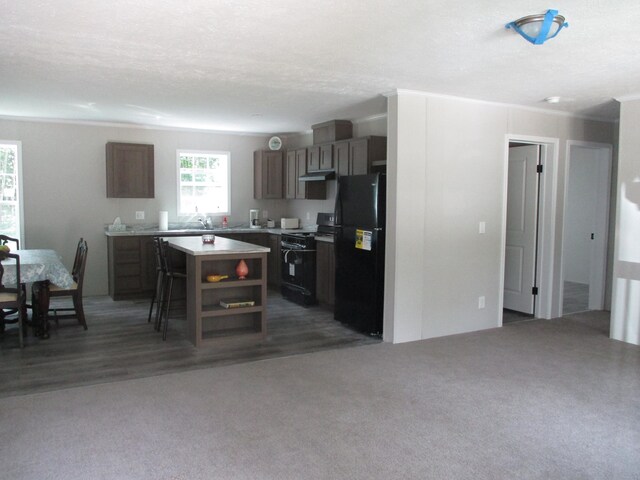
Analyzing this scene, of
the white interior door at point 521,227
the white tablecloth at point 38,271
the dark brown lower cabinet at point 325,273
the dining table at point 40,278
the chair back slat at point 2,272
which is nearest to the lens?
the chair back slat at point 2,272

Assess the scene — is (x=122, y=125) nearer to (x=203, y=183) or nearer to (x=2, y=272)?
(x=203, y=183)

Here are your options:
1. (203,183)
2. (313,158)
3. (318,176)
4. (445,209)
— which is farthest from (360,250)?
(203,183)

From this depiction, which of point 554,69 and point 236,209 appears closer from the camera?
point 554,69

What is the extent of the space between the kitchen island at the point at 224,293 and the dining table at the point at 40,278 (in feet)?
3.53

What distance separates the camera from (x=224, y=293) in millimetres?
5008

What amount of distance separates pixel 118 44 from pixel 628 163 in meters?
4.62

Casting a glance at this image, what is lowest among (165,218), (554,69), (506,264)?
(506,264)

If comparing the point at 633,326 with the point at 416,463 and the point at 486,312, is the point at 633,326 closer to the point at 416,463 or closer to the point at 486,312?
the point at 486,312

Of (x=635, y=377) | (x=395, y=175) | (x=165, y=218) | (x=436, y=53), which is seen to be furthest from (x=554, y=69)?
(x=165, y=218)

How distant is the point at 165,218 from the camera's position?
722 cm

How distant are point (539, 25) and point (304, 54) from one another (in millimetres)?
1541

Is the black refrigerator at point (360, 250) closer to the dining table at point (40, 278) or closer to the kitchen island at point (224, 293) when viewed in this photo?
the kitchen island at point (224, 293)

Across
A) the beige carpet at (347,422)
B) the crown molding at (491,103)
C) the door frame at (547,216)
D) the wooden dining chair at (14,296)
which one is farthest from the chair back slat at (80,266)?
the door frame at (547,216)

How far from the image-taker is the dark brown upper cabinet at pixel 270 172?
790cm
